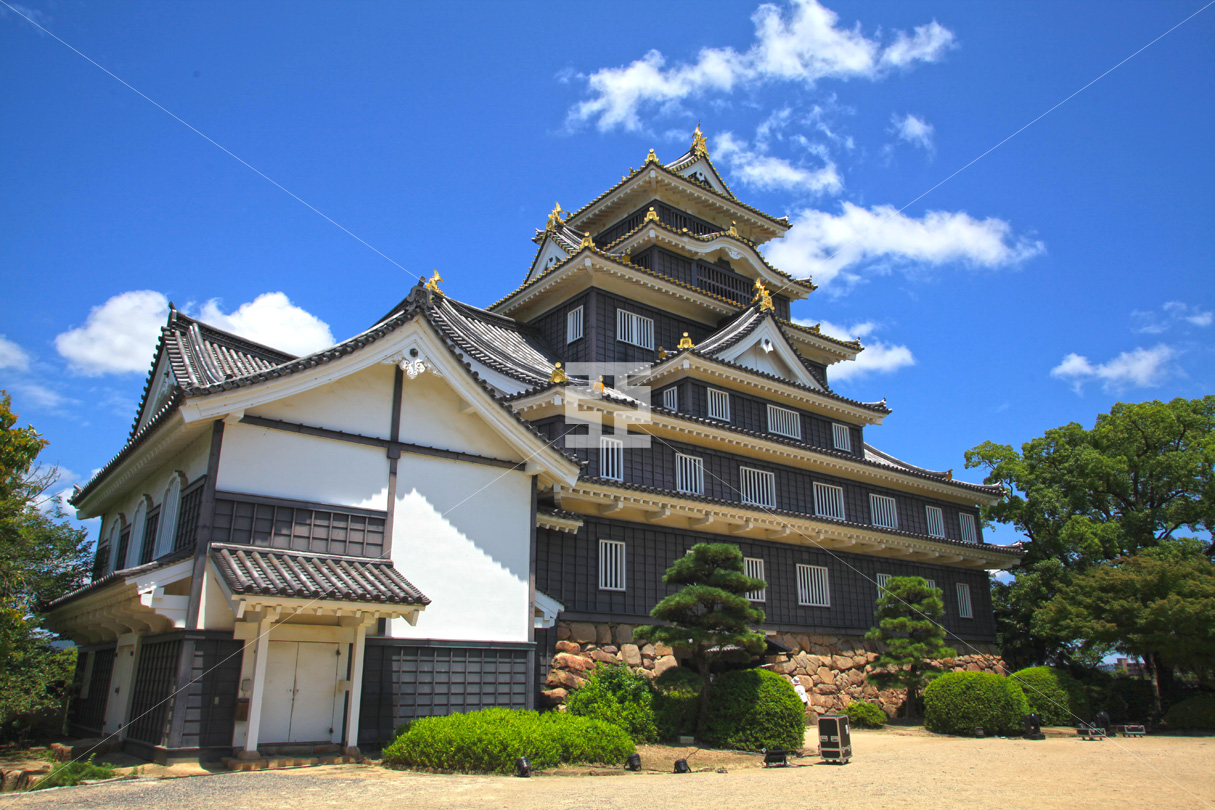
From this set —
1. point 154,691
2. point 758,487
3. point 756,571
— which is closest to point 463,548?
point 154,691

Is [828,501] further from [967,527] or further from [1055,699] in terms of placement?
[967,527]

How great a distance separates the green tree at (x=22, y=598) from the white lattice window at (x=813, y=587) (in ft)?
65.9

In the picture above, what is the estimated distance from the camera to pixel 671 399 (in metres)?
25.6

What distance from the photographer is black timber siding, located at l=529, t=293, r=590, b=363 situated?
87.7 feet

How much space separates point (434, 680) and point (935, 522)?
80.1 ft

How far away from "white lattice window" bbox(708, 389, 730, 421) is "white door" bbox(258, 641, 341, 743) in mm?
14964

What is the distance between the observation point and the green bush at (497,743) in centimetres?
1205

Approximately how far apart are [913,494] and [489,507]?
21572 millimetres

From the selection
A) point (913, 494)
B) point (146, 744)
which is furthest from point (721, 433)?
point (146, 744)

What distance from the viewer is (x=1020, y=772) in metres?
14.3

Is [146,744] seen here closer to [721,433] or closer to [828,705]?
[721,433]

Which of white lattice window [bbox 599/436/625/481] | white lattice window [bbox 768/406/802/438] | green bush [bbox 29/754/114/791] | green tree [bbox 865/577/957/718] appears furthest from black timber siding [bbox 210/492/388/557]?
green tree [bbox 865/577/957/718]

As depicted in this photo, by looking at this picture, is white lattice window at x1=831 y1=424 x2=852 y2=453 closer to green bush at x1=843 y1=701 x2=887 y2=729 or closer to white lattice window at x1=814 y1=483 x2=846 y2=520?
white lattice window at x1=814 y1=483 x2=846 y2=520

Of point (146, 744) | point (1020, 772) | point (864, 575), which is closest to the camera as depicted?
point (146, 744)
